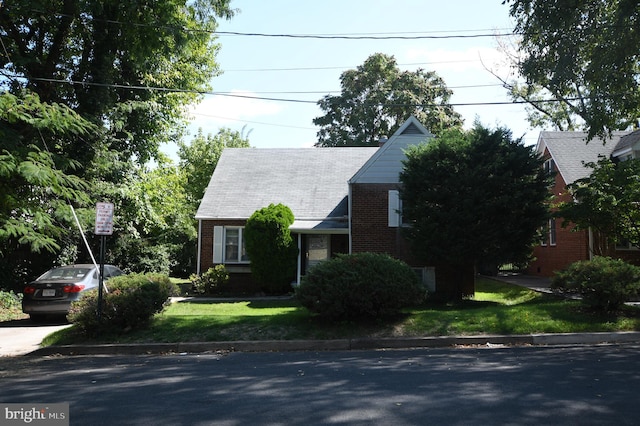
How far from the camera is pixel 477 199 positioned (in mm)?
14789

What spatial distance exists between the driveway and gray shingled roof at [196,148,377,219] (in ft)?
27.3

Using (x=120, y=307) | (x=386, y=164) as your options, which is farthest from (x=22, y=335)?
(x=386, y=164)

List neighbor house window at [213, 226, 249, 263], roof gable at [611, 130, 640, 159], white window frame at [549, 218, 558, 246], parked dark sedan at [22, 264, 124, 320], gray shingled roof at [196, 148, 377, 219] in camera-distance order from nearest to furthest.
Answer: parked dark sedan at [22, 264, 124, 320] → neighbor house window at [213, 226, 249, 263] → gray shingled roof at [196, 148, 377, 219] → roof gable at [611, 130, 640, 159] → white window frame at [549, 218, 558, 246]

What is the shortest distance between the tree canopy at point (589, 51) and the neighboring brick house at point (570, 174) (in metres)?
7.71

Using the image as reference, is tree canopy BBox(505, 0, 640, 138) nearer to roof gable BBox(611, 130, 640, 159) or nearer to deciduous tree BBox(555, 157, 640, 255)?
deciduous tree BBox(555, 157, 640, 255)

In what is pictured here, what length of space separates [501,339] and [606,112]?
23.6 feet

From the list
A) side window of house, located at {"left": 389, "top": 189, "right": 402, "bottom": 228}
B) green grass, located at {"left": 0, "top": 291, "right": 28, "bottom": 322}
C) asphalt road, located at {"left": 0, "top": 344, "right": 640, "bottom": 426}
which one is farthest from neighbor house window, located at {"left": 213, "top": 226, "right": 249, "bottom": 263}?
asphalt road, located at {"left": 0, "top": 344, "right": 640, "bottom": 426}

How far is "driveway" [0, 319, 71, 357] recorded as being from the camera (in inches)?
392

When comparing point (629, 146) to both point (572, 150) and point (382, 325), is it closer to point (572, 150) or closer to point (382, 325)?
point (572, 150)

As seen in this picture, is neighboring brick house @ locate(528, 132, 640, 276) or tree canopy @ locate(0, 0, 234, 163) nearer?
tree canopy @ locate(0, 0, 234, 163)

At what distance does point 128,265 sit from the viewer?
75.8 feet

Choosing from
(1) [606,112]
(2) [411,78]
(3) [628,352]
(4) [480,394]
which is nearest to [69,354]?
(4) [480,394]

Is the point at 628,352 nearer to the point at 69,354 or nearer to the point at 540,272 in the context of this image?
the point at 69,354

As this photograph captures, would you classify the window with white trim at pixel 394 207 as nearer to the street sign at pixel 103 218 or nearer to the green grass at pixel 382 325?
the green grass at pixel 382 325
